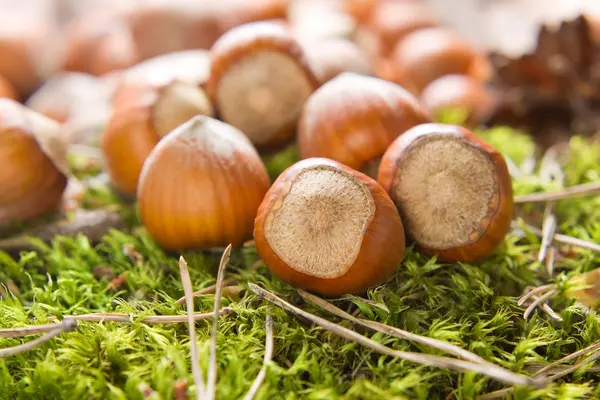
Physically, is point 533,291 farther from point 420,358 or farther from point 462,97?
point 462,97

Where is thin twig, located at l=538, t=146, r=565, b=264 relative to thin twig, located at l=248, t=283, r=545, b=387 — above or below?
below

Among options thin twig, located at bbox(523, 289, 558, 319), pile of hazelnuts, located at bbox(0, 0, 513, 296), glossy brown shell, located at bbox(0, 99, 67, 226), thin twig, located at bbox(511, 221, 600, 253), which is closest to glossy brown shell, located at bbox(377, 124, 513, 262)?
pile of hazelnuts, located at bbox(0, 0, 513, 296)

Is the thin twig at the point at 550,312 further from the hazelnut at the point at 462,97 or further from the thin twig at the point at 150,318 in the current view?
the hazelnut at the point at 462,97

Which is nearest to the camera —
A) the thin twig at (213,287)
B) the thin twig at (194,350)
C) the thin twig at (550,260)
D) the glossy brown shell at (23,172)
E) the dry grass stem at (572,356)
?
the thin twig at (194,350)

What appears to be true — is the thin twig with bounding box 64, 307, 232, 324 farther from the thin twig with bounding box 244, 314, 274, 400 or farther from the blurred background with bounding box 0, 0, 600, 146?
the blurred background with bounding box 0, 0, 600, 146

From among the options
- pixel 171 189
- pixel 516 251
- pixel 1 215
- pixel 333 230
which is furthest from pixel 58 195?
pixel 516 251

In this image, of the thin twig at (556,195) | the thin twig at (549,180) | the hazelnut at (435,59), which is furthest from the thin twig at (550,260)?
the hazelnut at (435,59)
